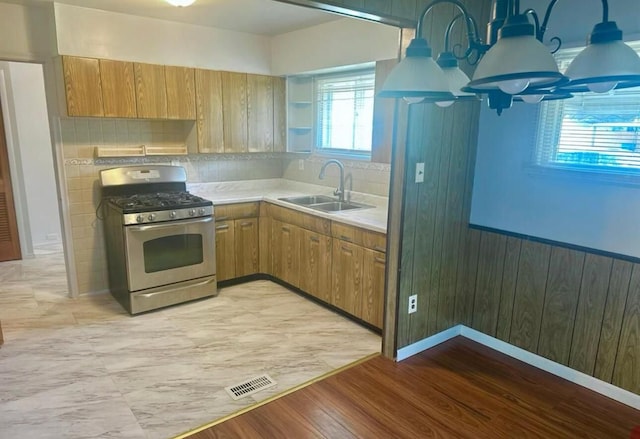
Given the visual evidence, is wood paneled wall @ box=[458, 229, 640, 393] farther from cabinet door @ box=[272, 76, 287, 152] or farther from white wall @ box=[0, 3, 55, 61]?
white wall @ box=[0, 3, 55, 61]

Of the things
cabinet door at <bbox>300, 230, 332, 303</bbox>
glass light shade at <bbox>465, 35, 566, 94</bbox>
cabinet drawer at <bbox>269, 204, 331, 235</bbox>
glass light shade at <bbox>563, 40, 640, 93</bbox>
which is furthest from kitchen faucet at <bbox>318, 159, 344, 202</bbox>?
glass light shade at <bbox>465, 35, 566, 94</bbox>

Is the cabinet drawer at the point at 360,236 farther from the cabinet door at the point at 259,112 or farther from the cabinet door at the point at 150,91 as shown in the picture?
the cabinet door at the point at 150,91

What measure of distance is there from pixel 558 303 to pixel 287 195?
2.62m

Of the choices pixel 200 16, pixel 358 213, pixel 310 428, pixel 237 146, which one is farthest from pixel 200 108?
pixel 310 428

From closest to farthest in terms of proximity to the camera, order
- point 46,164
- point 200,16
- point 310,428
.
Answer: point 310,428
point 200,16
point 46,164

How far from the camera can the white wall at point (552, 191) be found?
229cm

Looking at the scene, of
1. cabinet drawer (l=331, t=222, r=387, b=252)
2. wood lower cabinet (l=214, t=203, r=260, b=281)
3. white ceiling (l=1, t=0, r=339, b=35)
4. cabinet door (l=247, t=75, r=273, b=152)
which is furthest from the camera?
cabinet door (l=247, t=75, r=273, b=152)

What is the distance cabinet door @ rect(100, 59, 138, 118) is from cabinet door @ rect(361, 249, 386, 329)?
235cm

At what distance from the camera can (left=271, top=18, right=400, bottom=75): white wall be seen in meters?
3.34

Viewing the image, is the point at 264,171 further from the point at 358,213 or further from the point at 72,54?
the point at 72,54

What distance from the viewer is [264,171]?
15.8 feet

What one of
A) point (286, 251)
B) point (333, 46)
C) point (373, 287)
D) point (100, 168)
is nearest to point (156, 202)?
point (100, 168)

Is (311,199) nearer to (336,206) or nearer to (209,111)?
(336,206)

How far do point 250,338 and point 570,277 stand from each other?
2.18 metres
